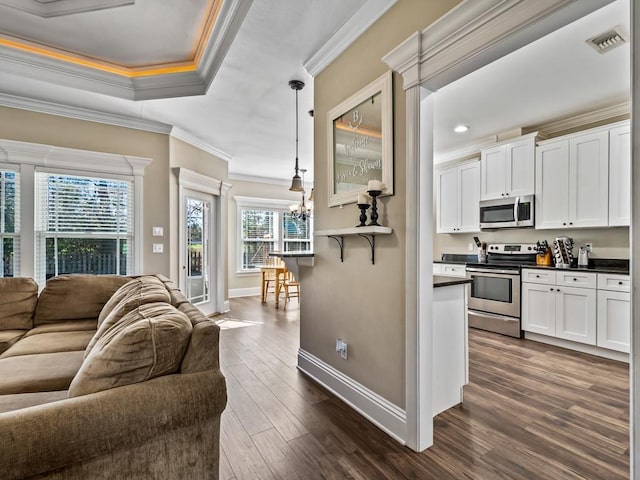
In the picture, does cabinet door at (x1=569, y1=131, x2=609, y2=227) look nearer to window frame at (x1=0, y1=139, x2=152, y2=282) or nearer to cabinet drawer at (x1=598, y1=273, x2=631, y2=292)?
cabinet drawer at (x1=598, y1=273, x2=631, y2=292)

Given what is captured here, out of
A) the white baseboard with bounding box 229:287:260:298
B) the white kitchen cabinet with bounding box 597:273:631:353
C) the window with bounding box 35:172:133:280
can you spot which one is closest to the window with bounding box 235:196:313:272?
the white baseboard with bounding box 229:287:260:298

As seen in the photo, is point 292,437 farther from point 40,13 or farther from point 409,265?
point 40,13

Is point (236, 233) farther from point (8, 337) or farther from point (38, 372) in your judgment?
Answer: point (38, 372)

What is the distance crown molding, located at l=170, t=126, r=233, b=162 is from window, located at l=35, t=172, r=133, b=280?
932 millimetres

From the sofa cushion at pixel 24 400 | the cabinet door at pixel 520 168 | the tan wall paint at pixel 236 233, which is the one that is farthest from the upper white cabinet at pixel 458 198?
the sofa cushion at pixel 24 400

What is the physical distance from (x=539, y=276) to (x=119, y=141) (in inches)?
210

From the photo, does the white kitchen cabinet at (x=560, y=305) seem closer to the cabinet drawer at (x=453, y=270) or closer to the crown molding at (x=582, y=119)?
the cabinet drawer at (x=453, y=270)

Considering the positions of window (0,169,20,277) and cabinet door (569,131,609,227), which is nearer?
window (0,169,20,277)

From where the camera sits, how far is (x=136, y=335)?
1138 mm

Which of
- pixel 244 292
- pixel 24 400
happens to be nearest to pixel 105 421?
pixel 24 400

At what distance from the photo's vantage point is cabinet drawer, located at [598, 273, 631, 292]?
313cm

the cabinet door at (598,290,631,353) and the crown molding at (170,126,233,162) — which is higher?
the crown molding at (170,126,233,162)

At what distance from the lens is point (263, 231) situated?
7.41 meters

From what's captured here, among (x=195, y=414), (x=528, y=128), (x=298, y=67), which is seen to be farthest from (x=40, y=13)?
(x=528, y=128)
